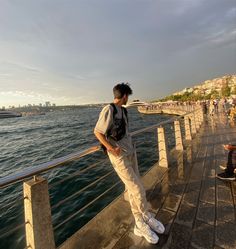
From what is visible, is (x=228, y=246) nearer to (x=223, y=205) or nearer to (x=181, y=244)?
(x=181, y=244)

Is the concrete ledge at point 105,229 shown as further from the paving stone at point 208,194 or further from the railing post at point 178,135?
the railing post at point 178,135

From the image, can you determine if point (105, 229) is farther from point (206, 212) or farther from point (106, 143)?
point (206, 212)

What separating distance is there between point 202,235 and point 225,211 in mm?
716

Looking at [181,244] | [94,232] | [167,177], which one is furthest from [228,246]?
[167,177]

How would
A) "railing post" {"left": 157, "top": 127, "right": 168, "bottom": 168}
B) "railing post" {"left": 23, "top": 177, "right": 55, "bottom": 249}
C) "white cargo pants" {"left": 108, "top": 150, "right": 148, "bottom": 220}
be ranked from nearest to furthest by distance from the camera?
1. "railing post" {"left": 23, "top": 177, "right": 55, "bottom": 249}
2. "white cargo pants" {"left": 108, "top": 150, "right": 148, "bottom": 220}
3. "railing post" {"left": 157, "top": 127, "right": 168, "bottom": 168}

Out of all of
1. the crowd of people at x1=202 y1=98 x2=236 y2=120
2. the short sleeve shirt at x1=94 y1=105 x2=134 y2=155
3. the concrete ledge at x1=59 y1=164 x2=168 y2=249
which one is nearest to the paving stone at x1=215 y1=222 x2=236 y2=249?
the concrete ledge at x1=59 y1=164 x2=168 y2=249

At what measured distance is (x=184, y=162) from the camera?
4.90 m

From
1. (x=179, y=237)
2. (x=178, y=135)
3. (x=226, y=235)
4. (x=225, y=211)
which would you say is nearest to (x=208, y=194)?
(x=225, y=211)

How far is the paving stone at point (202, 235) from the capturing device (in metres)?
2.12

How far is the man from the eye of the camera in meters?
2.04

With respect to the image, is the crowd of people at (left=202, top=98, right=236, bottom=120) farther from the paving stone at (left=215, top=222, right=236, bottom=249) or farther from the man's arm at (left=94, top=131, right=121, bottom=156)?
the man's arm at (left=94, top=131, right=121, bottom=156)

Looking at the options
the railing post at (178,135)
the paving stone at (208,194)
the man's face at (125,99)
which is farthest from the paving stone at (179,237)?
the railing post at (178,135)

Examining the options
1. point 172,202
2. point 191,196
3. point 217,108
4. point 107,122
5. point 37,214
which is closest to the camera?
point 37,214

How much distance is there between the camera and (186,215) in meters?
2.66
